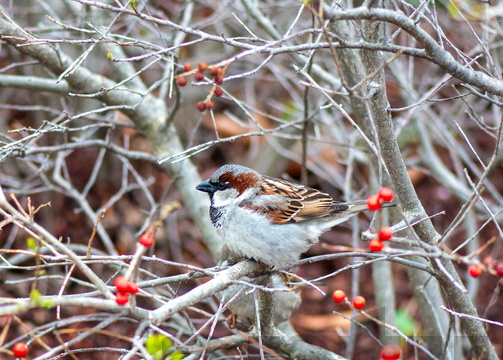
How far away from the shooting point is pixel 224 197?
3738 millimetres

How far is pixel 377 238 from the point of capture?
1.95m

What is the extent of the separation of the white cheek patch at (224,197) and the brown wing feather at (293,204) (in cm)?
13

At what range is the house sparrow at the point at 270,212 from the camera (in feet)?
11.4

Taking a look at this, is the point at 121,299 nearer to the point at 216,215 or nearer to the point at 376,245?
the point at 376,245

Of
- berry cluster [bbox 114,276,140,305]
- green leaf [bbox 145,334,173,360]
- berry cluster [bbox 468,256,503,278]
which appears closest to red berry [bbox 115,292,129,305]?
berry cluster [bbox 114,276,140,305]

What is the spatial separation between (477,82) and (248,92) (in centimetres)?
503

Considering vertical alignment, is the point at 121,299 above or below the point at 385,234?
below

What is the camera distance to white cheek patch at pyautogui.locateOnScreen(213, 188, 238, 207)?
371 centimetres

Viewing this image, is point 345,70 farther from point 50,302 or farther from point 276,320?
point 50,302

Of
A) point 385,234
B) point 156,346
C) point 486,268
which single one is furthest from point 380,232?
point 156,346

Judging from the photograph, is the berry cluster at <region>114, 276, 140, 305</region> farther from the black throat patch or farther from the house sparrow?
the black throat patch

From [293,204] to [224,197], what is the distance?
17.2 inches

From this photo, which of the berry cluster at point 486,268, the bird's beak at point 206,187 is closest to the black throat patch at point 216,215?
the bird's beak at point 206,187

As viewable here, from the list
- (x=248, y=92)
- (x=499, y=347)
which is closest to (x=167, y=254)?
(x=248, y=92)
